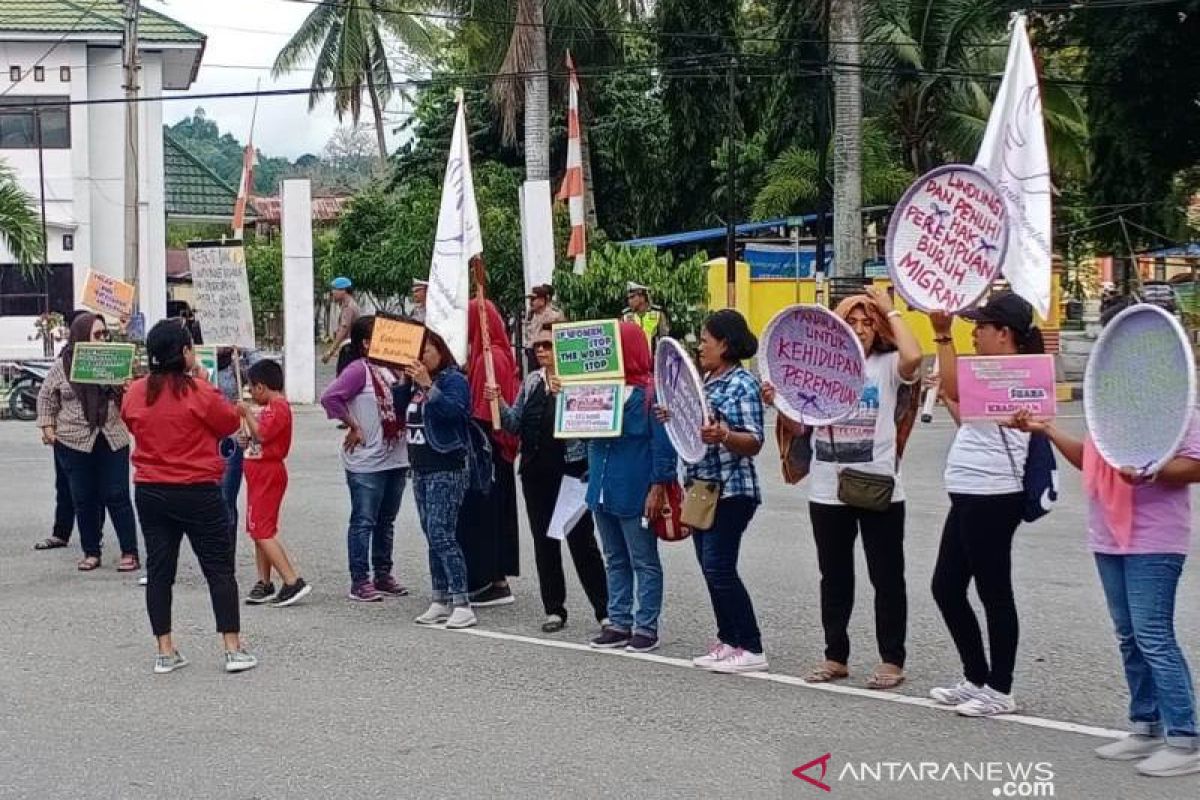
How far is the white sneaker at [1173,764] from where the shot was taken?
553 cm

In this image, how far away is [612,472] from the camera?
771 cm

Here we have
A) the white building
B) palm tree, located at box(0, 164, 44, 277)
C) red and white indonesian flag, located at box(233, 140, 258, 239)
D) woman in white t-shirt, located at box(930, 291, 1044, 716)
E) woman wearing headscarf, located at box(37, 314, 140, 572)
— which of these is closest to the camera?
woman in white t-shirt, located at box(930, 291, 1044, 716)

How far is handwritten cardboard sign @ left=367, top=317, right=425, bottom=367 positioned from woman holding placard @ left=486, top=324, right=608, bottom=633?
0.46m

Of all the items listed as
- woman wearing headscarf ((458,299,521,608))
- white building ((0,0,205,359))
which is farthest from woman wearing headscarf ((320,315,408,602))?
white building ((0,0,205,359))

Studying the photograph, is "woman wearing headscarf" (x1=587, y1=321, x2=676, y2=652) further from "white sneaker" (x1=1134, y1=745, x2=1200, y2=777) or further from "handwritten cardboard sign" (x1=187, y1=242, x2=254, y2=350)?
"handwritten cardboard sign" (x1=187, y1=242, x2=254, y2=350)

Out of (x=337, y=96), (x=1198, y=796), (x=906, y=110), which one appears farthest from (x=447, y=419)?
(x=337, y=96)

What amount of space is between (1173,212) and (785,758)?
21.7 meters

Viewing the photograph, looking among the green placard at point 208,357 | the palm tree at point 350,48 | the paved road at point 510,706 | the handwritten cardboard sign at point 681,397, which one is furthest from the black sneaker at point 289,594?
the palm tree at point 350,48

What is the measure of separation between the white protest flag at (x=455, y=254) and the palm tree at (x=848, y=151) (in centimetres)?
1598

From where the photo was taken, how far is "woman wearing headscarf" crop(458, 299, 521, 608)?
344 inches

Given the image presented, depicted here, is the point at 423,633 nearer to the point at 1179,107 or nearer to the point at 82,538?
the point at 82,538

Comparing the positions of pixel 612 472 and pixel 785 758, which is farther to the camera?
pixel 612 472

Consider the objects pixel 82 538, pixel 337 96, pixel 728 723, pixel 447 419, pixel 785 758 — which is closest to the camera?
pixel 785 758

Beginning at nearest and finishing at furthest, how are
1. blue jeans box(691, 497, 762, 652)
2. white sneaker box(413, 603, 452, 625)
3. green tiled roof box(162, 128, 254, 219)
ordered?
blue jeans box(691, 497, 762, 652) < white sneaker box(413, 603, 452, 625) < green tiled roof box(162, 128, 254, 219)
